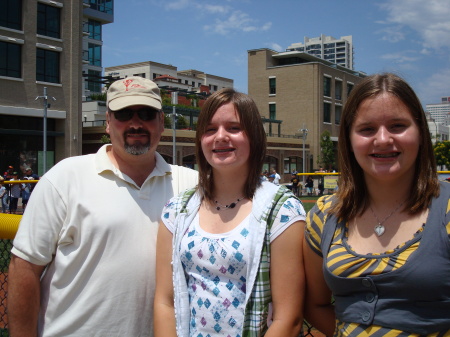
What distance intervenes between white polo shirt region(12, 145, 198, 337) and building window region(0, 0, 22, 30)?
30933 mm

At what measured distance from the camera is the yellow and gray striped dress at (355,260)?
1.76 m

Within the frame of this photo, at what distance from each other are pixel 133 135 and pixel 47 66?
31.5 m

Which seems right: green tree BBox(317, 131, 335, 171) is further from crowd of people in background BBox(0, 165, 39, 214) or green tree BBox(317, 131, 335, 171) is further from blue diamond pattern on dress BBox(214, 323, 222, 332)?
blue diamond pattern on dress BBox(214, 323, 222, 332)

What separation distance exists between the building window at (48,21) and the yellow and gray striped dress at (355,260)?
3289cm

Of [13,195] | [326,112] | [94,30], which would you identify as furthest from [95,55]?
[13,195]

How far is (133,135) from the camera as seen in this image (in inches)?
105

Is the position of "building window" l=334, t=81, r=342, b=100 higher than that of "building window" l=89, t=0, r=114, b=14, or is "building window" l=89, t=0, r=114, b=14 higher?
"building window" l=89, t=0, r=114, b=14

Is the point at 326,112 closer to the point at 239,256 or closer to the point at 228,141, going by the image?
the point at 228,141

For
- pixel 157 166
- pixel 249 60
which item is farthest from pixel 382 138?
pixel 249 60

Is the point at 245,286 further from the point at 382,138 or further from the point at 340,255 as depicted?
the point at 382,138

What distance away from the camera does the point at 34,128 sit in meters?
31.0

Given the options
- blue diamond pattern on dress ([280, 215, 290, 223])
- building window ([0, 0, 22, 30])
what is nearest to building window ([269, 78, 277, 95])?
building window ([0, 0, 22, 30])

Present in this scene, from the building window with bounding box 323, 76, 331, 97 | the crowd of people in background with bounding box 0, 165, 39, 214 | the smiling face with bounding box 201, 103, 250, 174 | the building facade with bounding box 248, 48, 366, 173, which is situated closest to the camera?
the smiling face with bounding box 201, 103, 250, 174

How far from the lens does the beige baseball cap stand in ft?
8.76
